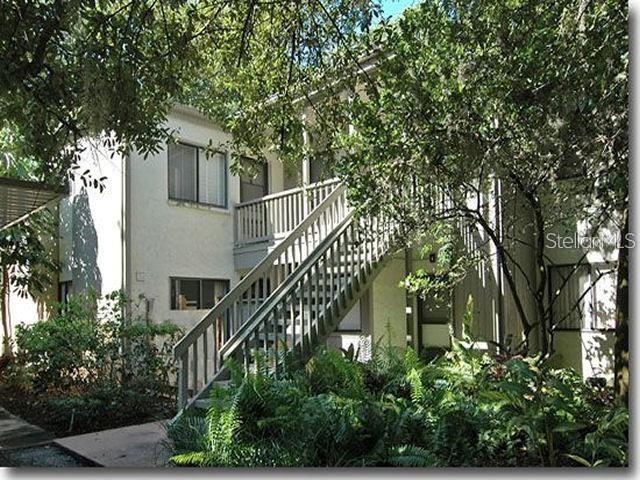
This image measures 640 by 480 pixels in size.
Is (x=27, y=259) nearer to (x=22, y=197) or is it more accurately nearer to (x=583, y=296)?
(x=22, y=197)

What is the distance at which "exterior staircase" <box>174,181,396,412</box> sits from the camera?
456cm

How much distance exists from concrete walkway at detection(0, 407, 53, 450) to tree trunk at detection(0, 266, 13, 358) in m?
1.50

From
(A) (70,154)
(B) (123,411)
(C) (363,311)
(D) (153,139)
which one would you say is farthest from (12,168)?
(C) (363,311)

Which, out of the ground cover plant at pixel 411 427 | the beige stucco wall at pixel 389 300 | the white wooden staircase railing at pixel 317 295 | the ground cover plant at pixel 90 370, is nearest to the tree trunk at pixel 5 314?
the ground cover plant at pixel 90 370

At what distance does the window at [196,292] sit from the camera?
289 inches

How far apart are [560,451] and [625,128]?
1.81m

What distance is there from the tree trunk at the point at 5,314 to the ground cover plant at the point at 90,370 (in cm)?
36

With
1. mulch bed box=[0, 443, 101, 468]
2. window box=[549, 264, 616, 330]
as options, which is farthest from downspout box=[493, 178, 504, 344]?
mulch bed box=[0, 443, 101, 468]

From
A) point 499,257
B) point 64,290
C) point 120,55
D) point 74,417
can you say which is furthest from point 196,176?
point 499,257

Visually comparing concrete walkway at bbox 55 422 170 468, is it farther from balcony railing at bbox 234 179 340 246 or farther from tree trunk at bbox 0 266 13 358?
balcony railing at bbox 234 179 340 246

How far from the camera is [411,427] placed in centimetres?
339

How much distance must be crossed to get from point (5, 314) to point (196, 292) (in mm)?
2171

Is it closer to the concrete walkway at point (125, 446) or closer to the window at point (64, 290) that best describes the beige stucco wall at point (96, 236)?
the window at point (64, 290)

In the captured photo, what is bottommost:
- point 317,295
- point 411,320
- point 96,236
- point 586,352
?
point 586,352
